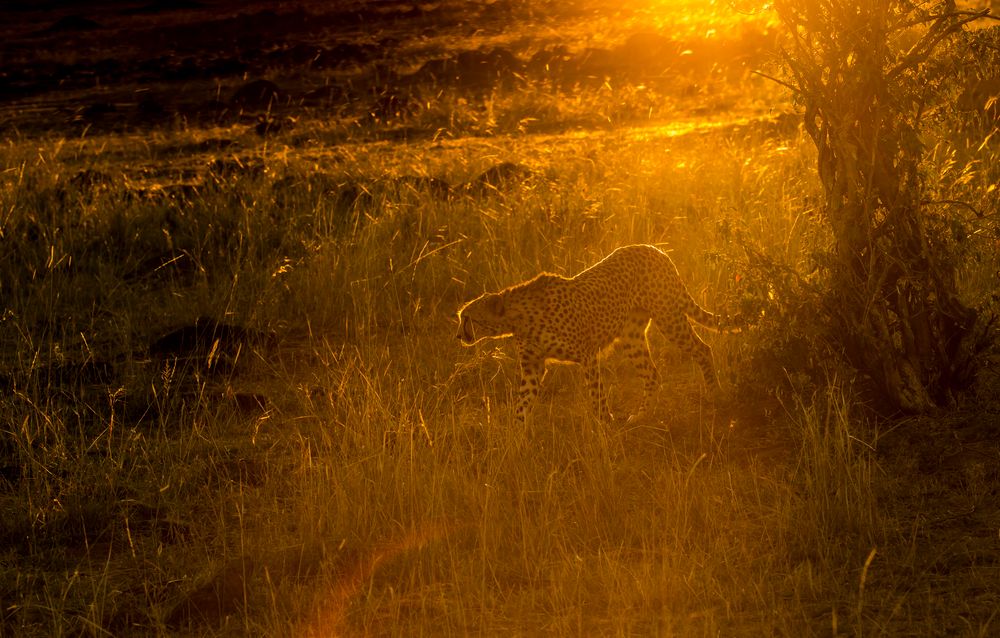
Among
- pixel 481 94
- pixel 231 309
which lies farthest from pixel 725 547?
pixel 481 94

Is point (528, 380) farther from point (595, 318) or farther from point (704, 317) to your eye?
point (704, 317)

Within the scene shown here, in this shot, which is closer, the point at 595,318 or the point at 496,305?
the point at 496,305

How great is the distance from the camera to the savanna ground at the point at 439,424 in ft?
14.7

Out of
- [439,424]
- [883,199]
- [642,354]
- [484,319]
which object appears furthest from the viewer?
[642,354]

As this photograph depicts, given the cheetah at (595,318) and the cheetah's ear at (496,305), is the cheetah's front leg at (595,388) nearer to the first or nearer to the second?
the cheetah at (595,318)

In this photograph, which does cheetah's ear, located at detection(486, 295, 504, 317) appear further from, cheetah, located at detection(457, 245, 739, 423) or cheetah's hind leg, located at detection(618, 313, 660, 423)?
cheetah's hind leg, located at detection(618, 313, 660, 423)

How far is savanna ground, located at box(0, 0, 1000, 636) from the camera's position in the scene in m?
4.47

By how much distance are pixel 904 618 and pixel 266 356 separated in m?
4.06

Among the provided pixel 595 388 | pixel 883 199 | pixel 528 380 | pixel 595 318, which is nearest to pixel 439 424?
pixel 528 380

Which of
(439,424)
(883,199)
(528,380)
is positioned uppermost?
(883,199)

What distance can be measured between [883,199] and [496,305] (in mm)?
1699

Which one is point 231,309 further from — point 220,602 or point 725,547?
point 725,547

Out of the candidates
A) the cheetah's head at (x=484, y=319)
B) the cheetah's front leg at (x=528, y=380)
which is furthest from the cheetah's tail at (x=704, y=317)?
the cheetah's head at (x=484, y=319)

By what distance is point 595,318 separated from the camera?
609cm
